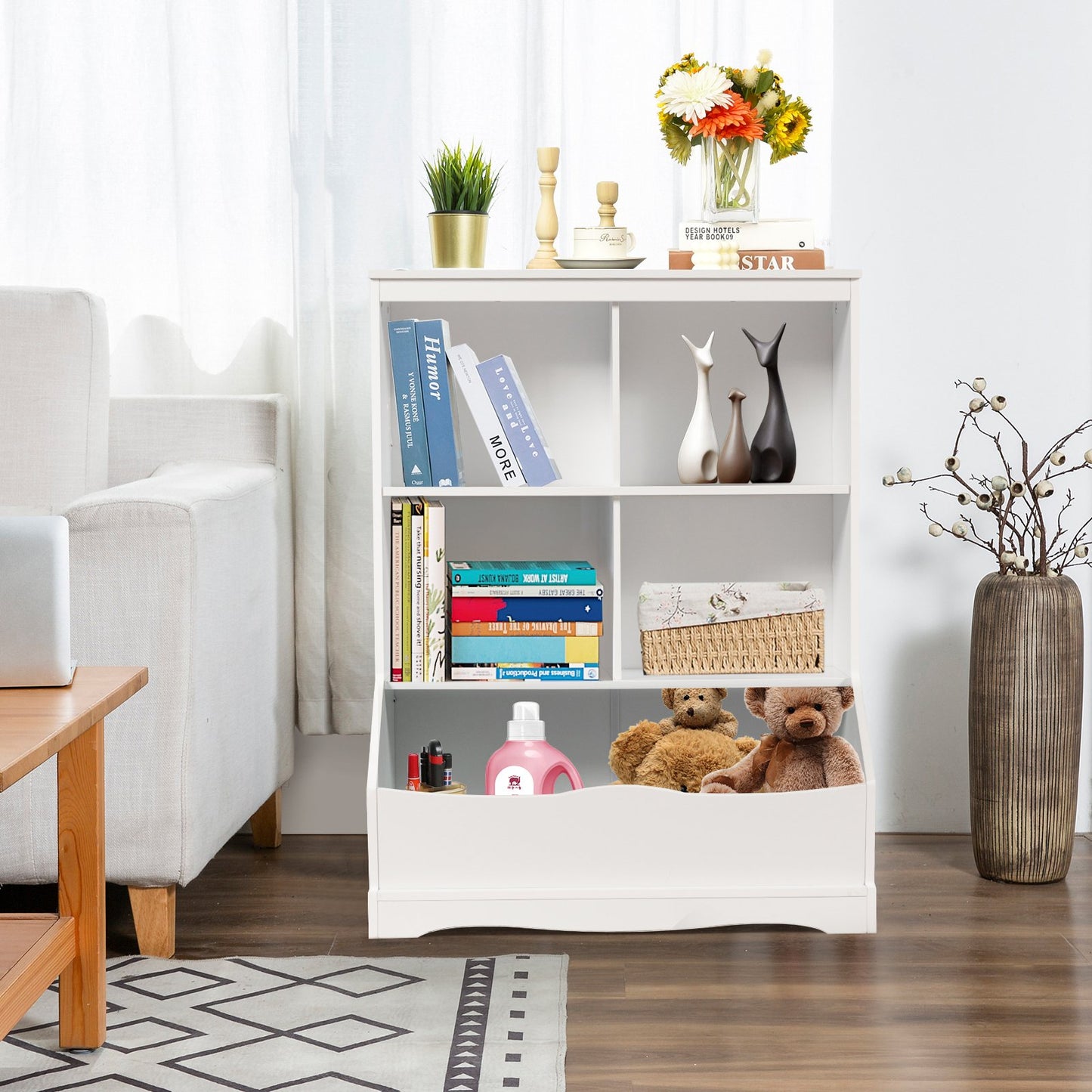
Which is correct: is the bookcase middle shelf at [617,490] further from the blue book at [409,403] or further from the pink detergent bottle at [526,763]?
the pink detergent bottle at [526,763]

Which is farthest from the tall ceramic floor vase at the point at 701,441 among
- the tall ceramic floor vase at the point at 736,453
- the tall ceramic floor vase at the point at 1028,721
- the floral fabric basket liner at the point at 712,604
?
the tall ceramic floor vase at the point at 1028,721

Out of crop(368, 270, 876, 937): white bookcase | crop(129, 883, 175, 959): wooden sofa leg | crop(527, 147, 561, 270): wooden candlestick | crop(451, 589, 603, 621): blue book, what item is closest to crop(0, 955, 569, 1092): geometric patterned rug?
crop(129, 883, 175, 959): wooden sofa leg

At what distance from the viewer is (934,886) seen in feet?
6.18

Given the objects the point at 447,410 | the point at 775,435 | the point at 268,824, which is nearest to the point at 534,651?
the point at 447,410

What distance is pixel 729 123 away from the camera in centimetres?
174

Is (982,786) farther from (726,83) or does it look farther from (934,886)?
(726,83)

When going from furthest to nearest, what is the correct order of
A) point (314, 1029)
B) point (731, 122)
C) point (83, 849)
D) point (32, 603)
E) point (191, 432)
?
point (191, 432) → point (731, 122) → point (314, 1029) → point (83, 849) → point (32, 603)

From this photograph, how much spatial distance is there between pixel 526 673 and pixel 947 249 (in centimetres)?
105

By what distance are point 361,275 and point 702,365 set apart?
631 millimetres

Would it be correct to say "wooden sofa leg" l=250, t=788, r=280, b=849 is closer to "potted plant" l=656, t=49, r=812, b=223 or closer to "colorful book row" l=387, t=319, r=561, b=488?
"colorful book row" l=387, t=319, r=561, b=488

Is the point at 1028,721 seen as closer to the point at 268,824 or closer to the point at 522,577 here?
the point at 522,577

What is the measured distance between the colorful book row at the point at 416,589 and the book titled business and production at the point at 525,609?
5cm

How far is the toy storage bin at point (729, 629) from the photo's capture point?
1.82m

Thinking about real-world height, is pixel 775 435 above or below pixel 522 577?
above
